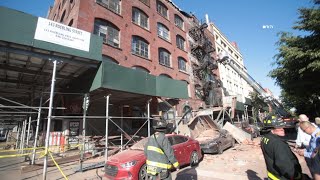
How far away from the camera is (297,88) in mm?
17250

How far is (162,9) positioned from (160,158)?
23922 mm

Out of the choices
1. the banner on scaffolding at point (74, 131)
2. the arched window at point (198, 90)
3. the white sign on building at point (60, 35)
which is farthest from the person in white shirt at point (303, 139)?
the arched window at point (198, 90)

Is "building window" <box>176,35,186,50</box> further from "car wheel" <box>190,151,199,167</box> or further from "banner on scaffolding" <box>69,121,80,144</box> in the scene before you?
"car wheel" <box>190,151,199,167</box>

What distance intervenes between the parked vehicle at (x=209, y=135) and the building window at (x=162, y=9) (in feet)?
48.5

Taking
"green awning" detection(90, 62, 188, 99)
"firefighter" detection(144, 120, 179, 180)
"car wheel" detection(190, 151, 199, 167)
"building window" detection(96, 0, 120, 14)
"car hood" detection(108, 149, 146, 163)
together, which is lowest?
"car wheel" detection(190, 151, 199, 167)

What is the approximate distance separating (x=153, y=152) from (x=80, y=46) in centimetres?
715

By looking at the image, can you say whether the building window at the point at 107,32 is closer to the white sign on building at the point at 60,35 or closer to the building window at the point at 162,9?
the white sign on building at the point at 60,35

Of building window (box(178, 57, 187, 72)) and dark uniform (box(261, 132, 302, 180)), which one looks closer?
dark uniform (box(261, 132, 302, 180))

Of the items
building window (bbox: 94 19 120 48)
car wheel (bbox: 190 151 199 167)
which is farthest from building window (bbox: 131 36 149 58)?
car wheel (bbox: 190 151 199 167)

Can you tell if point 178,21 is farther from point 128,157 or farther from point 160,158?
point 160,158

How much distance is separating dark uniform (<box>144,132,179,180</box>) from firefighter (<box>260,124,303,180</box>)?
1.94 metres

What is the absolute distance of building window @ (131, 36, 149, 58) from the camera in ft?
64.0

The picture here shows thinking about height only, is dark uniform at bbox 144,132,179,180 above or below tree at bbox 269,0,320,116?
below

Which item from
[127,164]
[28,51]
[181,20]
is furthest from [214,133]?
[181,20]
